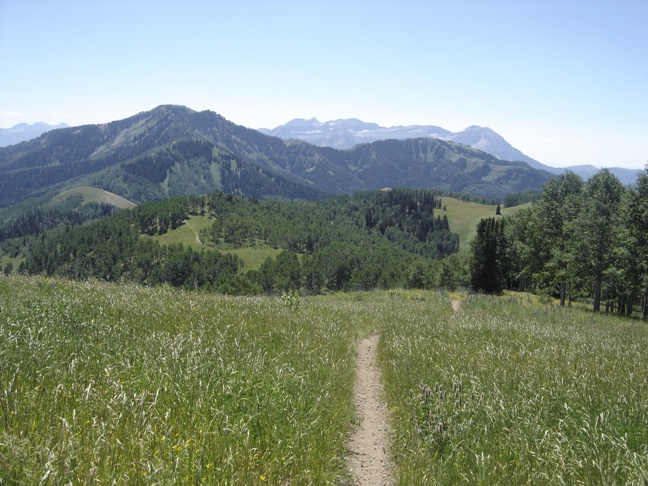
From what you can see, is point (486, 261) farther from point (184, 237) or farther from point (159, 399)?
point (184, 237)

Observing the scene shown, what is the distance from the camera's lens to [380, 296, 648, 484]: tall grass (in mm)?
4340

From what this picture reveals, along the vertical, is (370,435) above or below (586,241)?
below

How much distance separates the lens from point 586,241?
34.3m

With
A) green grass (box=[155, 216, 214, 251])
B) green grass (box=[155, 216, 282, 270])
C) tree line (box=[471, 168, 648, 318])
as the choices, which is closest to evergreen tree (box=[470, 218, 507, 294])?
tree line (box=[471, 168, 648, 318])

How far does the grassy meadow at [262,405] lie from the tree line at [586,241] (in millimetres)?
28626

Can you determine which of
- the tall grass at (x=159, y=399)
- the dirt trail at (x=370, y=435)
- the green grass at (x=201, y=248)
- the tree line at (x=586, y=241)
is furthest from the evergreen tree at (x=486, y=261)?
the green grass at (x=201, y=248)

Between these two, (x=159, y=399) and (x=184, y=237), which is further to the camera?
(x=184, y=237)

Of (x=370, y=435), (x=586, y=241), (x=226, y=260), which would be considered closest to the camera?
(x=370, y=435)

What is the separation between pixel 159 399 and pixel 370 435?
11.8 ft

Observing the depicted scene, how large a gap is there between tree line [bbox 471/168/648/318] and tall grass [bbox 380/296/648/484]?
28060 millimetres

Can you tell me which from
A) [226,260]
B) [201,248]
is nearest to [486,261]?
[226,260]

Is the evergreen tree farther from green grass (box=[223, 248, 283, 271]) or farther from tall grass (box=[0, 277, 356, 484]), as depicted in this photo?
green grass (box=[223, 248, 283, 271])

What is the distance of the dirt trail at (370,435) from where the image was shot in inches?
205

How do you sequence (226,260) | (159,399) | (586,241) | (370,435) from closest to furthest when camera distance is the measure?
(159,399)
(370,435)
(586,241)
(226,260)
